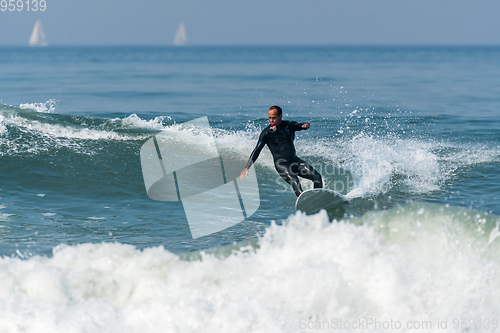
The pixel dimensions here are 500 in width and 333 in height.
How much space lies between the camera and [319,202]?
24.5 feet

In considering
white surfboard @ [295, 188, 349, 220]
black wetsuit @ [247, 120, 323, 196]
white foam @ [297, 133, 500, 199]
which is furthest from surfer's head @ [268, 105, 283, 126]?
white foam @ [297, 133, 500, 199]

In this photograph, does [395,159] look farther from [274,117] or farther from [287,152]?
[274,117]

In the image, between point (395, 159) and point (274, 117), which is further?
point (395, 159)

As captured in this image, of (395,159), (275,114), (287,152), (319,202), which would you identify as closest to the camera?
(319,202)

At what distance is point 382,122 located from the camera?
53.1ft

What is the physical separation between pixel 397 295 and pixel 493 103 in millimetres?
19620

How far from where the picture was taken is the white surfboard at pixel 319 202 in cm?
739

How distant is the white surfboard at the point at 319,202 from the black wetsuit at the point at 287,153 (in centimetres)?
38

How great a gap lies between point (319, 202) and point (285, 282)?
10.2ft

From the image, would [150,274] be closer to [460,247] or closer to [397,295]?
[397,295]

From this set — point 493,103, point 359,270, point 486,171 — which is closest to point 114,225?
point 359,270

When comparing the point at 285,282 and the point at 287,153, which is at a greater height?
the point at 287,153

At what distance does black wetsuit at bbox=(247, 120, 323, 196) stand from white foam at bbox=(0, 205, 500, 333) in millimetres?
2856

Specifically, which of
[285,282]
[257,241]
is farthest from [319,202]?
[285,282]
